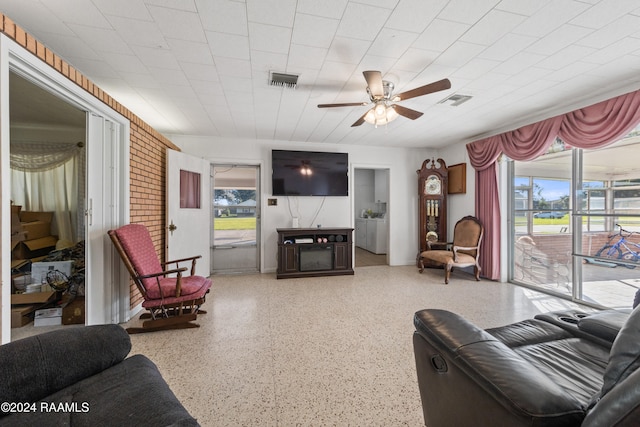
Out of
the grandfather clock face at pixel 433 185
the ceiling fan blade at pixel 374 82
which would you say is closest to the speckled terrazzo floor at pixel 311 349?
the grandfather clock face at pixel 433 185

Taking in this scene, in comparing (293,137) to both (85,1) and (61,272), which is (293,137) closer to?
(85,1)

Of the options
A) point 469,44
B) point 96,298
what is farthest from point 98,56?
point 469,44

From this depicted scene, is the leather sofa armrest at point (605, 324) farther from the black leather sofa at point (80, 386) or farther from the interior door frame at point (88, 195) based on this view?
the interior door frame at point (88, 195)

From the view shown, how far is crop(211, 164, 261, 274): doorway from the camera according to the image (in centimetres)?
472

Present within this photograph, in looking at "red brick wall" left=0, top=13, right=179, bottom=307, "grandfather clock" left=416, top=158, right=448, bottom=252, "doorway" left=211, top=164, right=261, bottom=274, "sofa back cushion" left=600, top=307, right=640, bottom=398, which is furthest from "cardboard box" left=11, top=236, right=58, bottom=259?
"grandfather clock" left=416, top=158, right=448, bottom=252

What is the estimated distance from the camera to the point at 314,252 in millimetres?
4477

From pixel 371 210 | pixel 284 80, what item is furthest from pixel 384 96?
pixel 371 210

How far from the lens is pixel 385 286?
388 cm

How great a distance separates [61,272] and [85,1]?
2.62 meters

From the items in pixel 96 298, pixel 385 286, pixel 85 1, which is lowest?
pixel 385 286

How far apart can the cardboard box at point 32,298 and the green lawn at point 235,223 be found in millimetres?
2351

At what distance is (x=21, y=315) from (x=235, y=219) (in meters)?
2.80

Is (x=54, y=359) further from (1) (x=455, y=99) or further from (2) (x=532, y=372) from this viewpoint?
(1) (x=455, y=99)

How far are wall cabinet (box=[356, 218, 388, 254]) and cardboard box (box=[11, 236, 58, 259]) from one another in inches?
227
